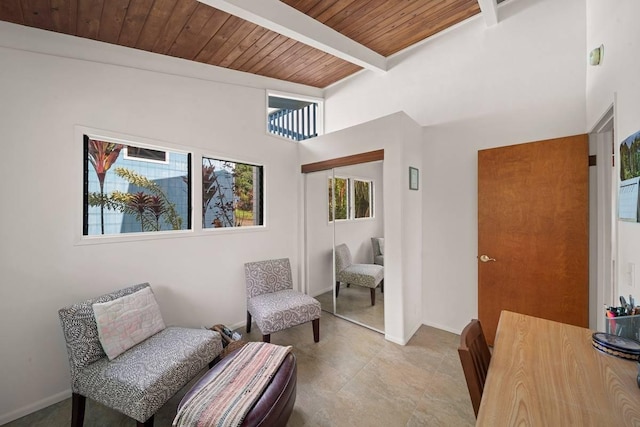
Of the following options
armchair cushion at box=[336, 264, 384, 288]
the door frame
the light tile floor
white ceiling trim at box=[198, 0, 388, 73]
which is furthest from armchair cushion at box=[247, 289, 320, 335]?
white ceiling trim at box=[198, 0, 388, 73]

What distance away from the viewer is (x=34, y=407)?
5.97 ft

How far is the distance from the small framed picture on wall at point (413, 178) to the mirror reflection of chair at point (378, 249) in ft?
2.19

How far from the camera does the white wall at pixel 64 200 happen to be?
1768 mm

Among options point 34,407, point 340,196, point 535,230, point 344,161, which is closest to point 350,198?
point 340,196

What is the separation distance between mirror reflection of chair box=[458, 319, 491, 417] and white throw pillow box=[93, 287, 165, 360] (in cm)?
210

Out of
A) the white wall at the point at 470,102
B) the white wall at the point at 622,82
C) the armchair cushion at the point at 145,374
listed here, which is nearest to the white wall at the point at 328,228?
the white wall at the point at 470,102

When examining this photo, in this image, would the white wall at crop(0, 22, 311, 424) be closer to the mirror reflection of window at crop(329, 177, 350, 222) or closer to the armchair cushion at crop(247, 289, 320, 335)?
the armchair cushion at crop(247, 289, 320, 335)

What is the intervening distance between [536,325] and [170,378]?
213 centimetres

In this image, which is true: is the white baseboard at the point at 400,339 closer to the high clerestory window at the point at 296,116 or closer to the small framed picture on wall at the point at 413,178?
the small framed picture on wall at the point at 413,178

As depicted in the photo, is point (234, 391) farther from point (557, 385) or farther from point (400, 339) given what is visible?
point (400, 339)

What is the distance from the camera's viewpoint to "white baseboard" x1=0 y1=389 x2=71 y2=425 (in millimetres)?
1733

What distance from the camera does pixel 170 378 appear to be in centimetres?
158

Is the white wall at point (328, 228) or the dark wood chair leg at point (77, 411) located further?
the white wall at point (328, 228)

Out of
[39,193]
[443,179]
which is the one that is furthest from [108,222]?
→ [443,179]
